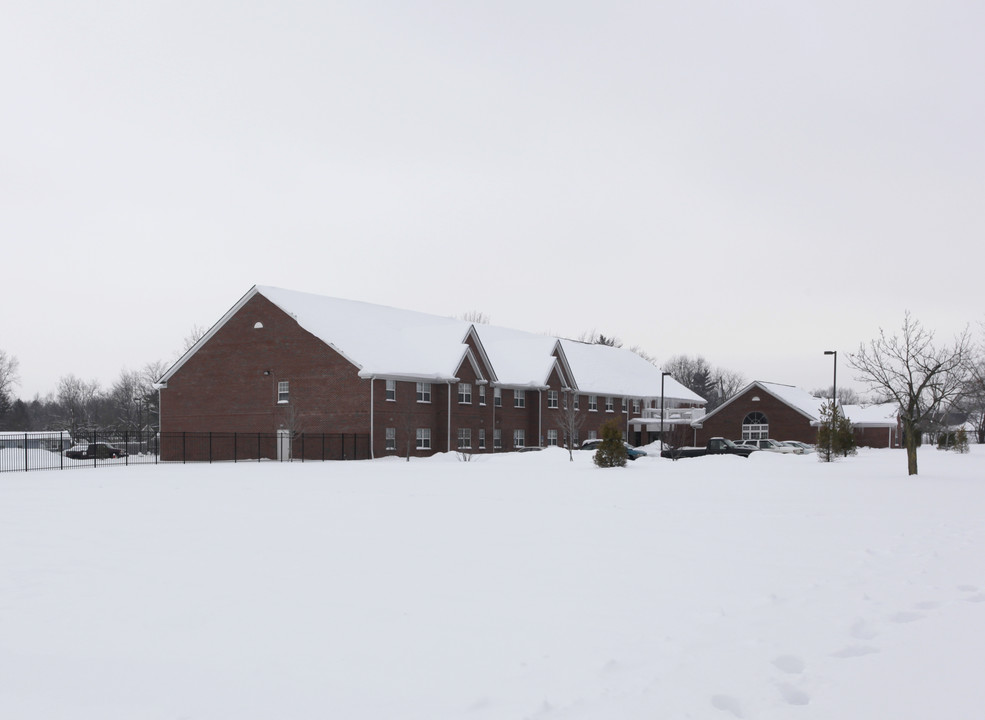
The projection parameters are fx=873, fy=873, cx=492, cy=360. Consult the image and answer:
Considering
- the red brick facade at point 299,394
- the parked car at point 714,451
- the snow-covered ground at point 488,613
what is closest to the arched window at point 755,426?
the parked car at point 714,451

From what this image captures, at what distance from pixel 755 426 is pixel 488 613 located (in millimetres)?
68247

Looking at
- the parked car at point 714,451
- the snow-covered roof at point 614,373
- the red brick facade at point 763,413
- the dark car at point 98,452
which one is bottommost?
the dark car at point 98,452

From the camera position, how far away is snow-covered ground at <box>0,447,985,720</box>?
6867 mm

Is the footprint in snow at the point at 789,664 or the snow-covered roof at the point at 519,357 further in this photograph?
the snow-covered roof at the point at 519,357

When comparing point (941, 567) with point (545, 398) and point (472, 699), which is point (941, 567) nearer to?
point (472, 699)

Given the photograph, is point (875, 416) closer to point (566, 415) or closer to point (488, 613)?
point (566, 415)

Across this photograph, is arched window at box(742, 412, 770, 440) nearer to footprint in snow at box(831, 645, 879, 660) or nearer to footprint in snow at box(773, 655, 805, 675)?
footprint in snow at box(831, 645, 879, 660)

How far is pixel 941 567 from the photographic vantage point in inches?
501

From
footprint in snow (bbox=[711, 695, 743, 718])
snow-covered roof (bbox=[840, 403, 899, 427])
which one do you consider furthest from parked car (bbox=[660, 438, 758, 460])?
footprint in snow (bbox=[711, 695, 743, 718])

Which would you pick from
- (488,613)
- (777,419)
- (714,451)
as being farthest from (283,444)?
(488,613)

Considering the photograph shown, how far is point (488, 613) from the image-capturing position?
9367mm

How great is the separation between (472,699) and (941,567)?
8.98 metres

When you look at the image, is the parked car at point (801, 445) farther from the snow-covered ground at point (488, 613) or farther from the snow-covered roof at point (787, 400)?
the snow-covered ground at point (488, 613)

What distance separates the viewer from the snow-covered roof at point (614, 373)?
237 ft
